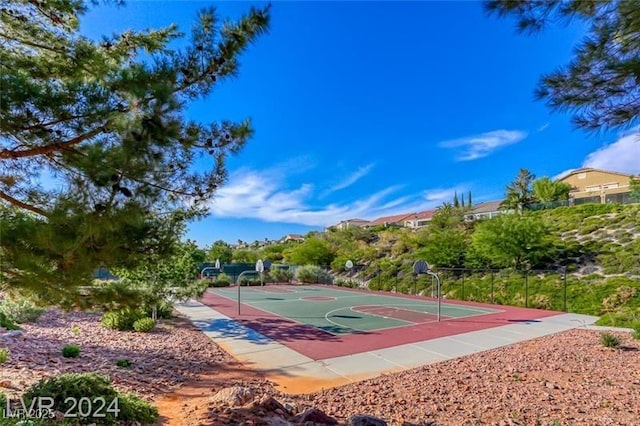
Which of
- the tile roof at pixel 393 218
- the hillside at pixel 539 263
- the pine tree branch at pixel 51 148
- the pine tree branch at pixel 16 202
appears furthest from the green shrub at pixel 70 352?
the tile roof at pixel 393 218

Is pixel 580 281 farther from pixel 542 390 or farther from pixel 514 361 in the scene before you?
pixel 542 390

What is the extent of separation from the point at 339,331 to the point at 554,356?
16.1 ft

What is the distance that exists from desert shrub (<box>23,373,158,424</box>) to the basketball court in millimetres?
2223

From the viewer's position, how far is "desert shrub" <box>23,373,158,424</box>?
10.4ft

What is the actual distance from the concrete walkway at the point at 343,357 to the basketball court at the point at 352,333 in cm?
2

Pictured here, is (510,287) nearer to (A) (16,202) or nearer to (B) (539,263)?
(B) (539,263)

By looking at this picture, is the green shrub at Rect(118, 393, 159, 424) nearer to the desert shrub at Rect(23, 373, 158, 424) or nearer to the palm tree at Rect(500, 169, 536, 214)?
the desert shrub at Rect(23, 373, 158, 424)

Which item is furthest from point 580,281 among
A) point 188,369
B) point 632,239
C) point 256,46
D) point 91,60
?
point 91,60

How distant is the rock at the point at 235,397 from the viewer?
12.1 ft

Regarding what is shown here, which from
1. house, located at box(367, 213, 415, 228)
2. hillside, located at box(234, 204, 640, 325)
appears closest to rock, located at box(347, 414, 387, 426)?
hillside, located at box(234, 204, 640, 325)

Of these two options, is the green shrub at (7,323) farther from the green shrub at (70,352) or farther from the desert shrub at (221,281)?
the desert shrub at (221,281)

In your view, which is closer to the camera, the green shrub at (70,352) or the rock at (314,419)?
the rock at (314,419)

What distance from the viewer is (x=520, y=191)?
41781mm

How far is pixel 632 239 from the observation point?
59.1 feet
